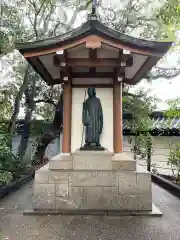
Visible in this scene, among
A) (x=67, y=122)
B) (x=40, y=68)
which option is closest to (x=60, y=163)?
(x=67, y=122)

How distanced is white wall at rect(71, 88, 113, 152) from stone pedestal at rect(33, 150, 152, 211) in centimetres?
85

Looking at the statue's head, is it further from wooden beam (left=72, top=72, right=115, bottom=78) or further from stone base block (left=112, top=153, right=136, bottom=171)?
stone base block (left=112, top=153, right=136, bottom=171)

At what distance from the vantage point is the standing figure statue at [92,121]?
566 cm

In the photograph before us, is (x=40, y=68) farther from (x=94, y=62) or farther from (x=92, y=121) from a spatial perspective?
(x=92, y=121)

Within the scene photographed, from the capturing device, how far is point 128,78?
667 cm

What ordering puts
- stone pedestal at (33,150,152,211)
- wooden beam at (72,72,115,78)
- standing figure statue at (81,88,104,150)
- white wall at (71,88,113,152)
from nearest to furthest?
stone pedestal at (33,150,152,211)
standing figure statue at (81,88,104,150)
white wall at (71,88,113,152)
wooden beam at (72,72,115,78)

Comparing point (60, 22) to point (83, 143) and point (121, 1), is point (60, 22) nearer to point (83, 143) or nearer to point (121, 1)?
point (121, 1)

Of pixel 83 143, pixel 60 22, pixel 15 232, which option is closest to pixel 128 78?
pixel 83 143

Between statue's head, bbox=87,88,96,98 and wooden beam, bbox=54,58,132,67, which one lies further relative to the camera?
statue's head, bbox=87,88,96,98

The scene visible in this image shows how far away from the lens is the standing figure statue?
566 cm

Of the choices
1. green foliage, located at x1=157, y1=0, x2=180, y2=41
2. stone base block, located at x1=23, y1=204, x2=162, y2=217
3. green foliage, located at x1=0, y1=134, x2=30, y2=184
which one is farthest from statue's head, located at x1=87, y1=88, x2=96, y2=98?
green foliage, located at x1=157, y1=0, x2=180, y2=41

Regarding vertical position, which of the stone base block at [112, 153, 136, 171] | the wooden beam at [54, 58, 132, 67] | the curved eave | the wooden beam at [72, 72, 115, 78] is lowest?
the stone base block at [112, 153, 136, 171]

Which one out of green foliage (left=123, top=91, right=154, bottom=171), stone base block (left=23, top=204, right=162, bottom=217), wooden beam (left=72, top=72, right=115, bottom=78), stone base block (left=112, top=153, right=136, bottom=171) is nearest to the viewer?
stone base block (left=23, top=204, right=162, bottom=217)

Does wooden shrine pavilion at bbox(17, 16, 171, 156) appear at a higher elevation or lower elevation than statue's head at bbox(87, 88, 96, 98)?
higher
